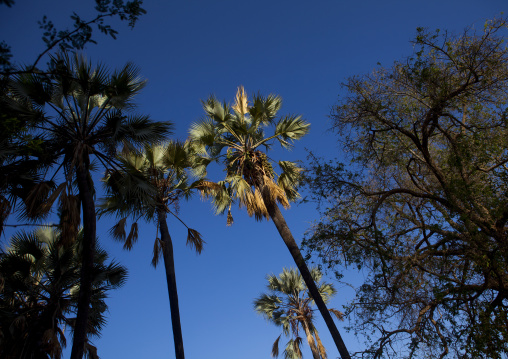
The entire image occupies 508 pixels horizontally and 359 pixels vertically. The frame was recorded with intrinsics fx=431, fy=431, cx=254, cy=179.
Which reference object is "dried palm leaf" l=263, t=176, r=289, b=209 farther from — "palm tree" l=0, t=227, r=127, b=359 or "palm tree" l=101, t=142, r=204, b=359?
"palm tree" l=0, t=227, r=127, b=359

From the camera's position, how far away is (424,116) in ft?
26.9

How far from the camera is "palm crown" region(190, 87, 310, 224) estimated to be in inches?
486

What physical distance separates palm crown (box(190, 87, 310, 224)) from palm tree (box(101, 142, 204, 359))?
1.12 meters

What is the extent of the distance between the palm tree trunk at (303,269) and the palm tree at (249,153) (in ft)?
0.10

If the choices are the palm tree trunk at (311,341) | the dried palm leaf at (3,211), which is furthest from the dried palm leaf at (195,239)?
the palm tree trunk at (311,341)

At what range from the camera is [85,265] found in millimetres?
8000

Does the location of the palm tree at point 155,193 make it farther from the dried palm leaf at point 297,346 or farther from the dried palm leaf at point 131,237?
the dried palm leaf at point 297,346

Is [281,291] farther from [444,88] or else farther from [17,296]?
[444,88]

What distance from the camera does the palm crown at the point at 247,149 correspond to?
486 inches

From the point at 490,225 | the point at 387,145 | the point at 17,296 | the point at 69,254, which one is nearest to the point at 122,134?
the point at 69,254

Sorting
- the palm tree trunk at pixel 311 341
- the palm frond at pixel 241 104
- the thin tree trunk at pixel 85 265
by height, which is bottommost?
the thin tree trunk at pixel 85 265

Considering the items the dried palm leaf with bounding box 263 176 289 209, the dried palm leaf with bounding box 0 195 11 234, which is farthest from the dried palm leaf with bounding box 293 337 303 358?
the dried palm leaf with bounding box 0 195 11 234

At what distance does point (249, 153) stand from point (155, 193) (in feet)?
12.3

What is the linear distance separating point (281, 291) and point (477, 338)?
15.3 meters
